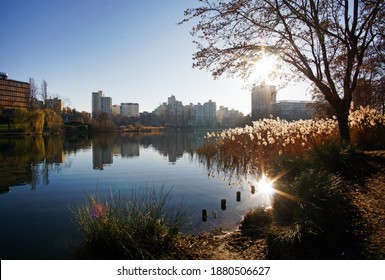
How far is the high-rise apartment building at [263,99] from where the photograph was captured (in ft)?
46.3

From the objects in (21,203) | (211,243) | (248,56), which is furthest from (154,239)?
(248,56)

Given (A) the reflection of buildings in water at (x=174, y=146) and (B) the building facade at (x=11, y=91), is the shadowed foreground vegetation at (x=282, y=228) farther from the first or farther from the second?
(B) the building facade at (x=11, y=91)

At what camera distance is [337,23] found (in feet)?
39.2

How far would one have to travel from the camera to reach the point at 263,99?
4975 centimetres

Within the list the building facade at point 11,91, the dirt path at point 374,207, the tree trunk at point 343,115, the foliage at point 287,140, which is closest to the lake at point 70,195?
the foliage at point 287,140

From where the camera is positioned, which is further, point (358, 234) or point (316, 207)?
point (316, 207)

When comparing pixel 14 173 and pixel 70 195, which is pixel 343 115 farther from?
pixel 14 173

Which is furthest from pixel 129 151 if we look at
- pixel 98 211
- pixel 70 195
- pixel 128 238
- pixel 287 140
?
pixel 128 238

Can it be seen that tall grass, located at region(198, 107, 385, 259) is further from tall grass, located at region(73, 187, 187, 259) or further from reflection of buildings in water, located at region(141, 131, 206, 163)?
reflection of buildings in water, located at region(141, 131, 206, 163)

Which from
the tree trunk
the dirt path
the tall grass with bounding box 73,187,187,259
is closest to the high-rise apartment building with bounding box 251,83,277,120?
the tree trunk

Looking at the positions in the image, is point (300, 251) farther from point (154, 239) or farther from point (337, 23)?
point (337, 23)

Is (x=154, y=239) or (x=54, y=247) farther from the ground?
(x=154, y=239)

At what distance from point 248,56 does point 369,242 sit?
28.7 ft
